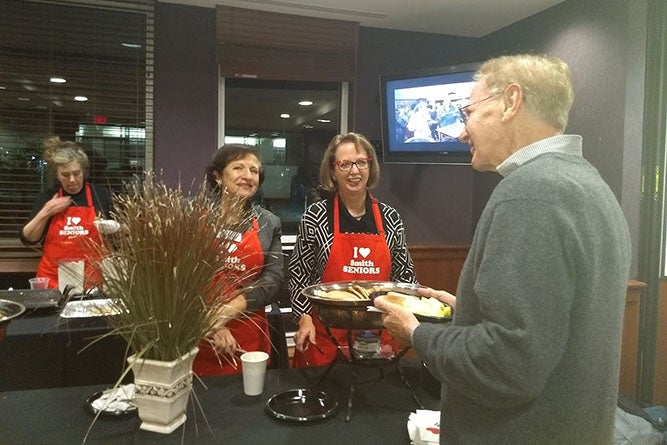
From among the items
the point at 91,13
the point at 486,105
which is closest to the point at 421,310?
the point at 486,105

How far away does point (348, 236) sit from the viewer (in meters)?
2.20

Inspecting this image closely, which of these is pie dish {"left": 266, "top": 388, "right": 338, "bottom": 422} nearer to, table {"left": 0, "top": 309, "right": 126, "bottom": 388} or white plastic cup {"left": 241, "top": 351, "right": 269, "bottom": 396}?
white plastic cup {"left": 241, "top": 351, "right": 269, "bottom": 396}

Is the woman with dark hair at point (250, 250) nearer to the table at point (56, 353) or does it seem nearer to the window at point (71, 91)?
the table at point (56, 353)

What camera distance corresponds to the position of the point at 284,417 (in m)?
1.27

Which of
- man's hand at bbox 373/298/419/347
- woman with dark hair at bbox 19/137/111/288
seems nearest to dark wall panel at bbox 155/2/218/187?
woman with dark hair at bbox 19/137/111/288

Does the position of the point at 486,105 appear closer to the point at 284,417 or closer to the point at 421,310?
the point at 421,310

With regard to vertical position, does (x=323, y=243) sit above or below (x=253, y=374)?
above

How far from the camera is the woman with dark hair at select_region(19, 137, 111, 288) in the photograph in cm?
292

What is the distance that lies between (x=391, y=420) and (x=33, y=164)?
343 cm

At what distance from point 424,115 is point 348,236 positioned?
189 centimetres

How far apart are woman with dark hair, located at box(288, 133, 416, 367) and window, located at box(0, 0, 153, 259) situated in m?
2.07

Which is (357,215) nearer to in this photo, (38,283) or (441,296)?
(441,296)

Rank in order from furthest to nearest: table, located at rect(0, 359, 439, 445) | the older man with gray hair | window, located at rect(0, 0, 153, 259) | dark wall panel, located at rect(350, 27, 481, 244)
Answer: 1. dark wall panel, located at rect(350, 27, 481, 244)
2. window, located at rect(0, 0, 153, 259)
3. table, located at rect(0, 359, 439, 445)
4. the older man with gray hair

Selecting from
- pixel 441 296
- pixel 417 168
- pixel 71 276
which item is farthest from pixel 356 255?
pixel 417 168
